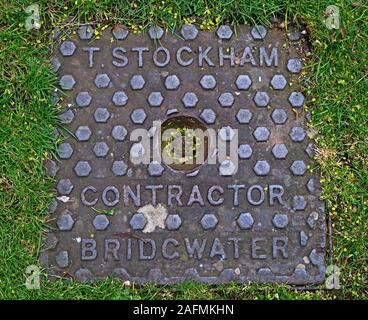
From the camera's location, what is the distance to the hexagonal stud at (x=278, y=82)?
2432 millimetres

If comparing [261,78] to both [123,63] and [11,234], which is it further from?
[11,234]

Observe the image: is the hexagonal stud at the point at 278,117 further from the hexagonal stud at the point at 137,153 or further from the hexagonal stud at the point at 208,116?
the hexagonal stud at the point at 137,153

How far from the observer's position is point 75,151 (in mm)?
2404

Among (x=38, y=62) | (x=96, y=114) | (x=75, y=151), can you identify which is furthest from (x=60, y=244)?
(x=38, y=62)

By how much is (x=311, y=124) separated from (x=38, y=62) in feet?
3.76

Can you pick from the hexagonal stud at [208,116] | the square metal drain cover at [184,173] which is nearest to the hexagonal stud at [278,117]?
the square metal drain cover at [184,173]

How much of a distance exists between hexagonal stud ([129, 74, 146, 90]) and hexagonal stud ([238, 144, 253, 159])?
475 mm

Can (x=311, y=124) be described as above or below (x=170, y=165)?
above

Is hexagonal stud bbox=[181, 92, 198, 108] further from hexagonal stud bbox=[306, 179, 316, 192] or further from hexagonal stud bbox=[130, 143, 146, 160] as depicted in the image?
hexagonal stud bbox=[306, 179, 316, 192]

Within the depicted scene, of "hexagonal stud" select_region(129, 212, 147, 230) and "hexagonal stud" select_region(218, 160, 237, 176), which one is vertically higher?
"hexagonal stud" select_region(218, 160, 237, 176)

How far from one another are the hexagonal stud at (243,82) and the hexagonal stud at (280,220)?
21.1 inches

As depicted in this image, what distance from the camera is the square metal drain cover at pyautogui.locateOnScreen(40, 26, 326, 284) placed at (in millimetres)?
2371

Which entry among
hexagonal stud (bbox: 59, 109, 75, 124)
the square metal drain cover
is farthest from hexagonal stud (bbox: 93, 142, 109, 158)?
hexagonal stud (bbox: 59, 109, 75, 124)

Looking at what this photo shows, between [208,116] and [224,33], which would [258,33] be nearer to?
[224,33]
